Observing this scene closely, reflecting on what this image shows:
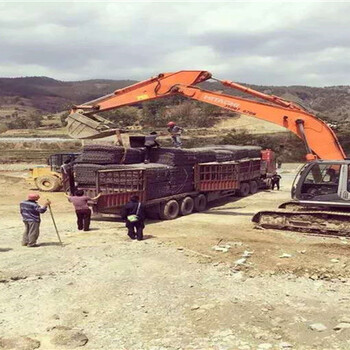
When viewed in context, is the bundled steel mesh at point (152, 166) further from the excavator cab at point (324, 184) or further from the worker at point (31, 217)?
the excavator cab at point (324, 184)

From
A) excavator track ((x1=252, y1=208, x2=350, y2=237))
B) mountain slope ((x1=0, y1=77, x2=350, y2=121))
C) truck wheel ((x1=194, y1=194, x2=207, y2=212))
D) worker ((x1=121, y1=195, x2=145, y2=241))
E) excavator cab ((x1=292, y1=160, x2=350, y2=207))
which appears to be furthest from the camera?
mountain slope ((x1=0, y1=77, x2=350, y2=121))

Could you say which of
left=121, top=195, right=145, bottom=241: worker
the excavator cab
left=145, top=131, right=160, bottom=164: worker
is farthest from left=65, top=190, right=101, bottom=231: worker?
the excavator cab

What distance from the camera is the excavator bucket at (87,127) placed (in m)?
16.3

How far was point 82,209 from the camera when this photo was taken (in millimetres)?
13922

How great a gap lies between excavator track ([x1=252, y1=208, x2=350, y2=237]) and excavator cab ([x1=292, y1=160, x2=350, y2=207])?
33 centimetres

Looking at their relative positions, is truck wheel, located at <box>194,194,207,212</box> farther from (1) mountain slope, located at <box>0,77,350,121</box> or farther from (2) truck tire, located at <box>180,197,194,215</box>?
(1) mountain slope, located at <box>0,77,350,121</box>

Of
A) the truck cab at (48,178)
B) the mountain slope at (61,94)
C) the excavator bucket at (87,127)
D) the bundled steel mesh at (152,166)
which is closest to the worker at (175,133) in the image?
the bundled steel mesh at (152,166)

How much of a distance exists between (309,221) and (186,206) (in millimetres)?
5011

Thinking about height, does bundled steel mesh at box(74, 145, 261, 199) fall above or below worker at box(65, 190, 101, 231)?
above

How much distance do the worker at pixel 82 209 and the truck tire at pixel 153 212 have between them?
2202mm

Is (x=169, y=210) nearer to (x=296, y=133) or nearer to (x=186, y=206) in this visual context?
(x=186, y=206)

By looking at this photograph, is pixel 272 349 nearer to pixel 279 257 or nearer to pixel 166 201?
pixel 279 257

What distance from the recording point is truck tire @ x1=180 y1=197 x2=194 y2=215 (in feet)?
55.4

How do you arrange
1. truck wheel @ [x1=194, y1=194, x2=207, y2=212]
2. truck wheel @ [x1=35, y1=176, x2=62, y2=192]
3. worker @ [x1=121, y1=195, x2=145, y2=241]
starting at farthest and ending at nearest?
truck wheel @ [x1=35, y1=176, x2=62, y2=192] < truck wheel @ [x1=194, y1=194, x2=207, y2=212] < worker @ [x1=121, y1=195, x2=145, y2=241]
